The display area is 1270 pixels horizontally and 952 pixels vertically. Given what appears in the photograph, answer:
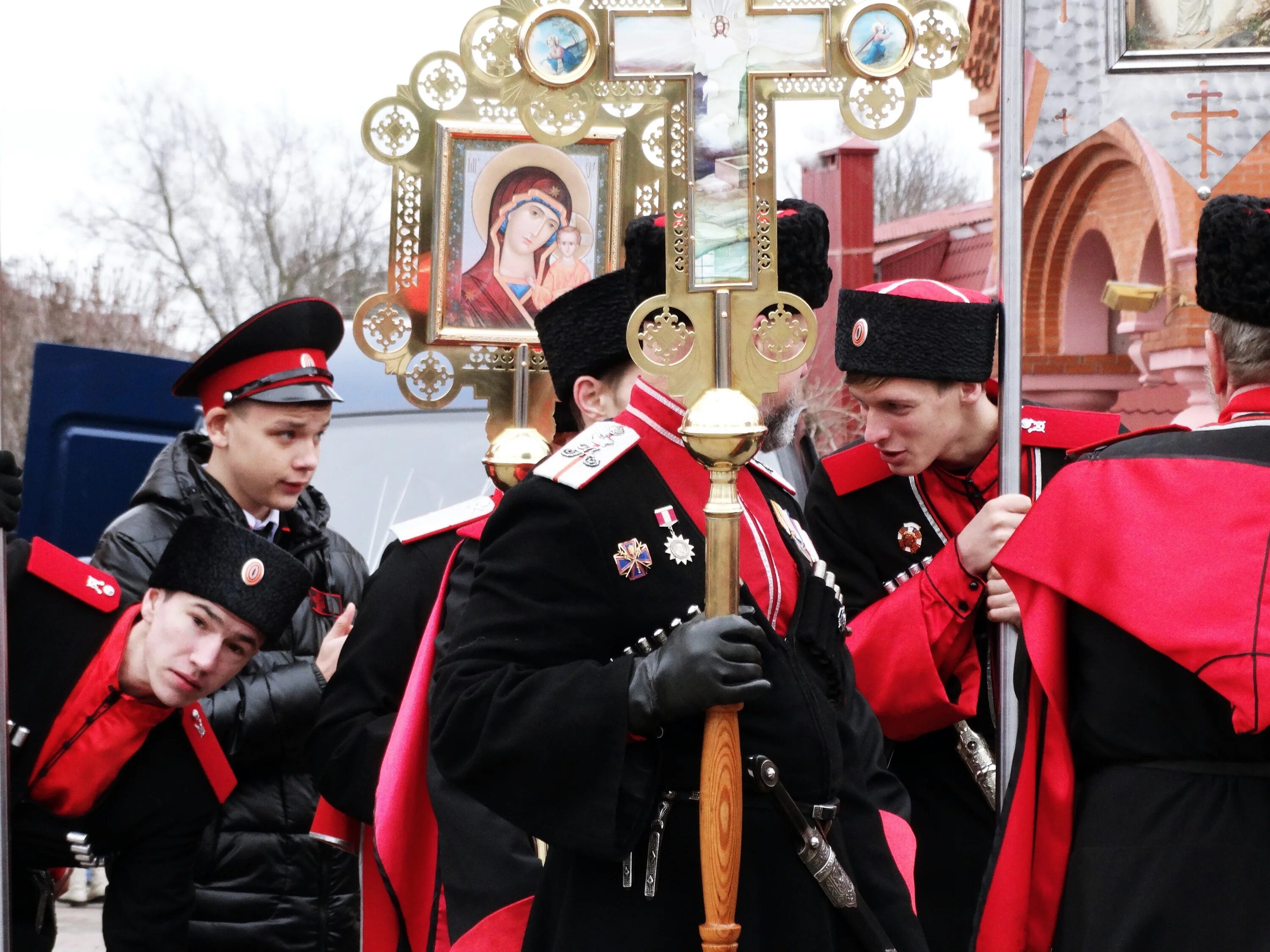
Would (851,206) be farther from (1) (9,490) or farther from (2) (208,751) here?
(1) (9,490)

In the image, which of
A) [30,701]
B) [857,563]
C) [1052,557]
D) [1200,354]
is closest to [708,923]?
[1052,557]

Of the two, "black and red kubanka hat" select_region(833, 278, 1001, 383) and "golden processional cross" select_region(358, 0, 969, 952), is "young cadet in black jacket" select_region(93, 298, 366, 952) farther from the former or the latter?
"golden processional cross" select_region(358, 0, 969, 952)

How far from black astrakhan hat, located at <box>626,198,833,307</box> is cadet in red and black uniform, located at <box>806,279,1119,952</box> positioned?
0.75 m

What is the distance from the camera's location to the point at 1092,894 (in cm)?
252

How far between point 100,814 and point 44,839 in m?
0.12

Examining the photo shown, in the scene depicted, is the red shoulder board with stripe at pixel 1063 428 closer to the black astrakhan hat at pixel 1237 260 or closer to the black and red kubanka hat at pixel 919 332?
the black and red kubanka hat at pixel 919 332

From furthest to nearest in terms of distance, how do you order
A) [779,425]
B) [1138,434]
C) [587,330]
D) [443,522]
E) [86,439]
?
[86,439], [443,522], [587,330], [779,425], [1138,434]

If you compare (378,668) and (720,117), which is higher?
(720,117)

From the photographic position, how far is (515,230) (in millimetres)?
3707

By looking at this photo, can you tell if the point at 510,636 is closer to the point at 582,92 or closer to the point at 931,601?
the point at 582,92

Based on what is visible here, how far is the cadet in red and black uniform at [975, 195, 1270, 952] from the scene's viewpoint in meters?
2.39

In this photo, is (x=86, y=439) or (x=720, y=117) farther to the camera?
(x=86, y=439)

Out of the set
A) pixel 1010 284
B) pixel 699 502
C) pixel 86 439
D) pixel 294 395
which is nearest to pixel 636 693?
pixel 699 502

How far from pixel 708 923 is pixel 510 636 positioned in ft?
1.56
